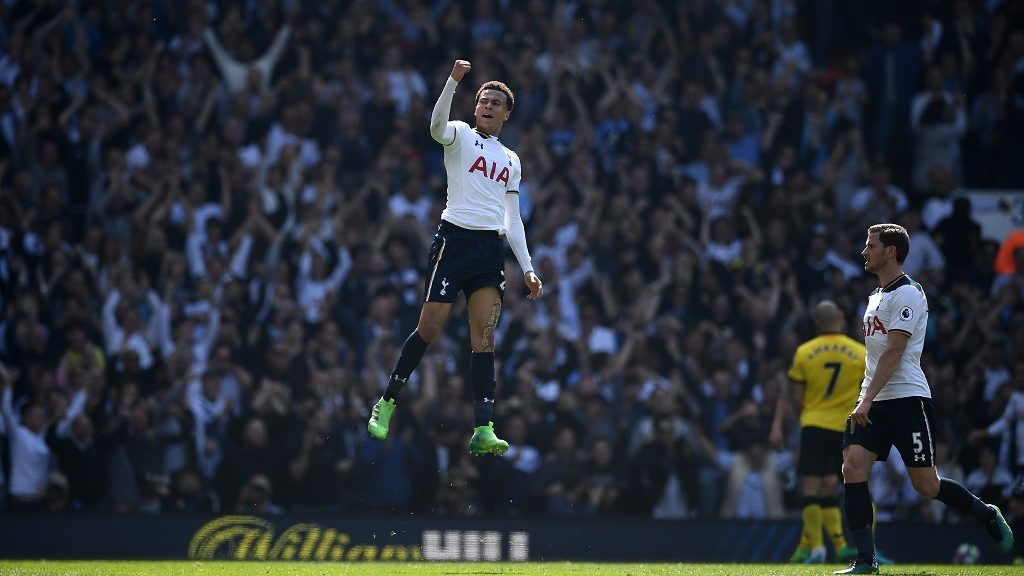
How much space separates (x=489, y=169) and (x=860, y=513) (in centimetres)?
379

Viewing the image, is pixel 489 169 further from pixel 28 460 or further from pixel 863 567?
pixel 28 460

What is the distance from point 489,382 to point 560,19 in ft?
34.1

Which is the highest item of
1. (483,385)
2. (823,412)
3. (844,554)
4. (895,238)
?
(895,238)

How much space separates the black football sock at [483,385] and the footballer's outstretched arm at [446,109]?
1700 millimetres

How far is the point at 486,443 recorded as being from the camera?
34.4 feet

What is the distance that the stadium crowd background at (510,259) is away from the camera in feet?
52.6

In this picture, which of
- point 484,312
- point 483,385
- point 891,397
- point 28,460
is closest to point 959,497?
point 891,397

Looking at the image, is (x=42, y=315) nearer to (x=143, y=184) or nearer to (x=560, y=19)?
(x=143, y=184)

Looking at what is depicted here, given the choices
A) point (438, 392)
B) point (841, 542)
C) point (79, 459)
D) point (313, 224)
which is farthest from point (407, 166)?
point (841, 542)

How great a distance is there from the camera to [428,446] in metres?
→ 16.1

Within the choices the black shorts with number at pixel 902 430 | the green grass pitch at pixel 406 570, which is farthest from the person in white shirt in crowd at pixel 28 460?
the black shorts with number at pixel 902 430

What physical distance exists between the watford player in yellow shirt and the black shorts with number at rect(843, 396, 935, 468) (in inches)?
123

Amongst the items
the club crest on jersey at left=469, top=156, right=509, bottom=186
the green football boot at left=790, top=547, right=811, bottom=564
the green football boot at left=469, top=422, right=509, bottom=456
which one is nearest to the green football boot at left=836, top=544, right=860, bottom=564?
the green football boot at left=790, top=547, right=811, bottom=564

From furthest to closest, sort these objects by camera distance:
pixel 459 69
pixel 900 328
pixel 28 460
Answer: pixel 28 460
pixel 459 69
pixel 900 328
